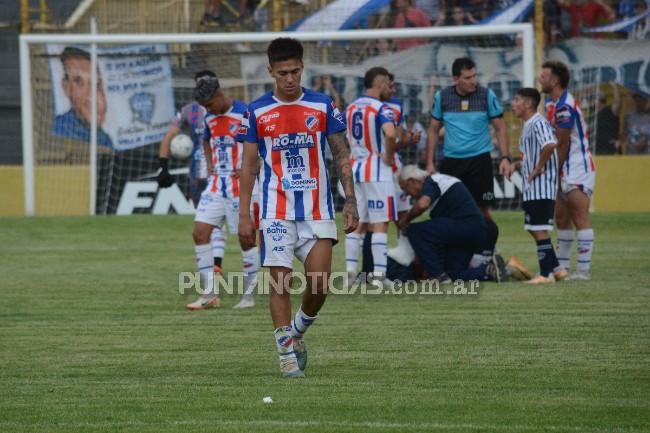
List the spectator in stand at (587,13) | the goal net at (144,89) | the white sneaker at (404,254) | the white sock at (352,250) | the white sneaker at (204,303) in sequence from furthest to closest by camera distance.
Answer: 1. the spectator in stand at (587,13)
2. the goal net at (144,89)
3. the white sneaker at (404,254)
4. the white sock at (352,250)
5. the white sneaker at (204,303)

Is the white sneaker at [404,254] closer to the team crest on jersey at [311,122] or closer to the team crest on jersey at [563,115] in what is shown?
the team crest on jersey at [563,115]

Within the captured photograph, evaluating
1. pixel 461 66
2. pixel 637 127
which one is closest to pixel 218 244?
pixel 461 66

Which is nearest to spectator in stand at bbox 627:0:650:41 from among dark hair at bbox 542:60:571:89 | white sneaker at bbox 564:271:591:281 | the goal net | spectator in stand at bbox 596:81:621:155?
spectator in stand at bbox 596:81:621:155

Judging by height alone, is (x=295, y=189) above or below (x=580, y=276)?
above

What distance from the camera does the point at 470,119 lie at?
13328 mm

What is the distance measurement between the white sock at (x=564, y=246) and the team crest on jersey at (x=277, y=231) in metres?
6.30

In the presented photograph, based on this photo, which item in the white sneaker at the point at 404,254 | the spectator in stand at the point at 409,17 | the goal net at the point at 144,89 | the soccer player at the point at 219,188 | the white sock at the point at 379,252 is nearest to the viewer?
the soccer player at the point at 219,188

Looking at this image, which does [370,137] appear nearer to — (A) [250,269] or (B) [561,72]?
(B) [561,72]

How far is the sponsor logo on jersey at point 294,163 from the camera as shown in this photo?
24.3ft

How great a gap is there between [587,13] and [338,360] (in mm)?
16981

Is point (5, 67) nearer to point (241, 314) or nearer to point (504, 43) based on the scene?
point (504, 43)

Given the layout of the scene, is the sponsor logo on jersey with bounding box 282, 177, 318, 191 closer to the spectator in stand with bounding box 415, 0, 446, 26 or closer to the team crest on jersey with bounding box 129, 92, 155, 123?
the team crest on jersey with bounding box 129, 92, 155, 123

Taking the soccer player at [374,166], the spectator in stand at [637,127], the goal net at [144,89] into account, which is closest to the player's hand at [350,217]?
the soccer player at [374,166]

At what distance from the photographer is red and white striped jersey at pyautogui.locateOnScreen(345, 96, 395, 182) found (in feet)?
41.2
